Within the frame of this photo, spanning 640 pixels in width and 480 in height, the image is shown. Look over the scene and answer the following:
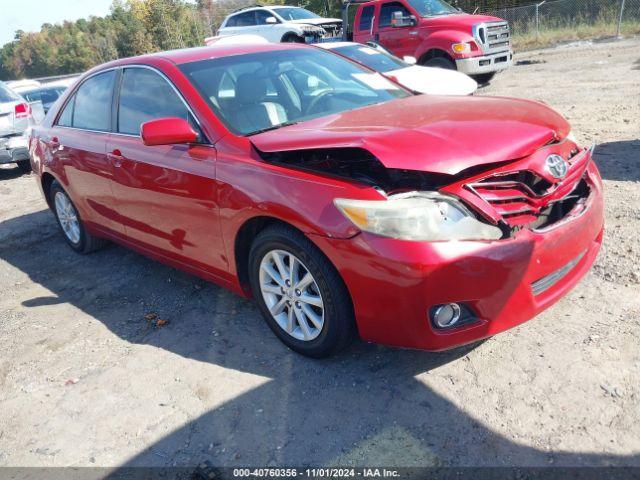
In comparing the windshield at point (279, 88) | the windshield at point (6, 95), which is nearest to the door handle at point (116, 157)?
the windshield at point (279, 88)

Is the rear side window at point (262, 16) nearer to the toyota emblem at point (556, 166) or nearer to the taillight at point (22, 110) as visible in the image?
the taillight at point (22, 110)

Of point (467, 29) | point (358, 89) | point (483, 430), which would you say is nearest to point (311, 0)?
point (467, 29)

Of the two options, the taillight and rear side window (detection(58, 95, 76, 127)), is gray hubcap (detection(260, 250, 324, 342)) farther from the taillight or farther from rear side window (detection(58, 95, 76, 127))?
the taillight

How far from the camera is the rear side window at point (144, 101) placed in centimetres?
366

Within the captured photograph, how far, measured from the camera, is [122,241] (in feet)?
14.9

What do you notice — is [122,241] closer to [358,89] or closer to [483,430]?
[358,89]

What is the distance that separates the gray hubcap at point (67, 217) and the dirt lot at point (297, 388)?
1.04 metres

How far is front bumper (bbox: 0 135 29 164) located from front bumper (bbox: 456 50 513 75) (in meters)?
8.34

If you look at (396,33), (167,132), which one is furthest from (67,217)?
(396,33)

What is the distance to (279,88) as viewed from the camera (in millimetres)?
3766

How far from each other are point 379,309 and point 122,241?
8.85 ft

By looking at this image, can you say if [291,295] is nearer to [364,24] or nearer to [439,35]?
[439,35]

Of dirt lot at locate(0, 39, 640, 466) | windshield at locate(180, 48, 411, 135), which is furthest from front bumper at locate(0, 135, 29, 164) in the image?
windshield at locate(180, 48, 411, 135)

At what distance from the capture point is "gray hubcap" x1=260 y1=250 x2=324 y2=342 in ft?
9.79
